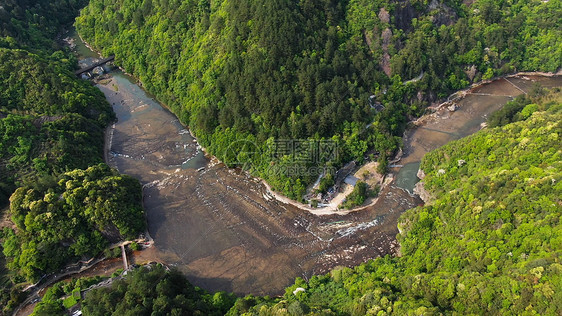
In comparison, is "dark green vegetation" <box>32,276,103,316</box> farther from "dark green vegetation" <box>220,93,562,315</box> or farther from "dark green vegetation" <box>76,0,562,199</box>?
"dark green vegetation" <box>76,0,562,199</box>

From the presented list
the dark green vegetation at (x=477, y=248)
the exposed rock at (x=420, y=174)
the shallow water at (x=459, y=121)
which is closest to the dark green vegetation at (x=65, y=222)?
the dark green vegetation at (x=477, y=248)

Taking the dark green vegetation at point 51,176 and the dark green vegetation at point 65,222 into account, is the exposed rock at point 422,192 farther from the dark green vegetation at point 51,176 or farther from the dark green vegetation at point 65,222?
the dark green vegetation at point 51,176

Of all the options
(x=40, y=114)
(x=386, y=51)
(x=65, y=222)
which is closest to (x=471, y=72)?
(x=386, y=51)

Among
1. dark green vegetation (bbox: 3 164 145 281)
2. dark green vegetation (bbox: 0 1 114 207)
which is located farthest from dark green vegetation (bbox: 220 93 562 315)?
dark green vegetation (bbox: 0 1 114 207)

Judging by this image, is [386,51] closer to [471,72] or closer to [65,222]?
[471,72]

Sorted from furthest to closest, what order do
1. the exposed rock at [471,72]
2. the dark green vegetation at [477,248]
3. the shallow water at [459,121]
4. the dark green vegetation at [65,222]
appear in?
the exposed rock at [471,72]
the shallow water at [459,121]
the dark green vegetation at [65,222]
the dark green vegetation at [477,248]
